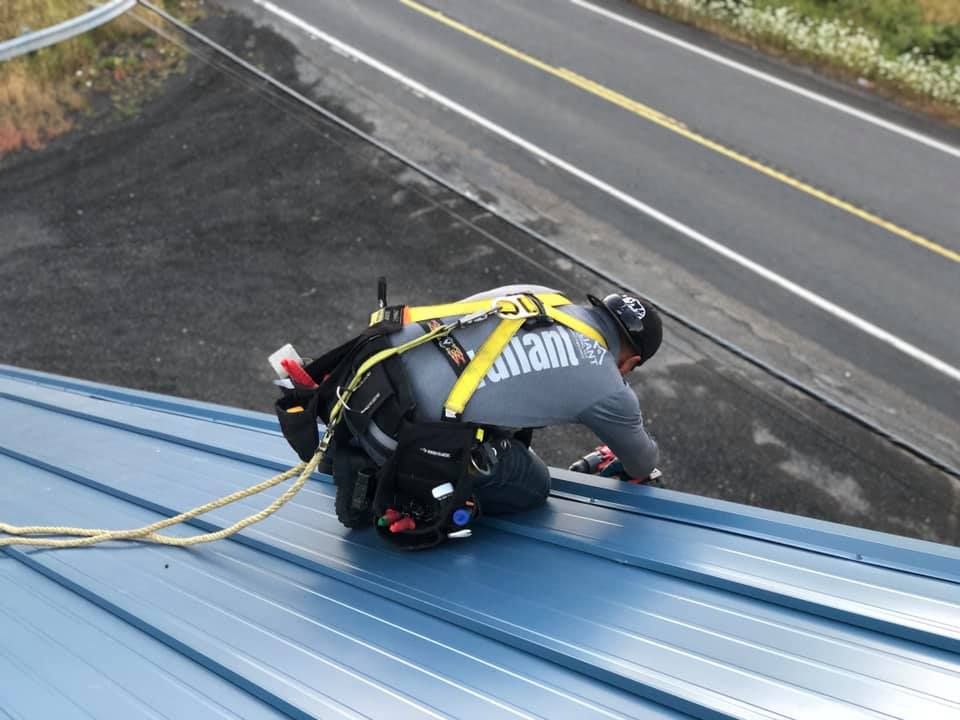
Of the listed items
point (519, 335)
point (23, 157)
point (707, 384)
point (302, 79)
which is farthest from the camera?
point (302, 79)

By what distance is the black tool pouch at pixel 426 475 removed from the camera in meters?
3.38

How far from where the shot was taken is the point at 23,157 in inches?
445

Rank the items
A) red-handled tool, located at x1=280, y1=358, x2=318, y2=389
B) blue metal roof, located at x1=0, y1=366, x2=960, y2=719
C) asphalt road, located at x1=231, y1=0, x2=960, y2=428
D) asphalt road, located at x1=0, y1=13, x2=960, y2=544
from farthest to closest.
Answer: asphalt road, located at x1=231, y1=0, x2=960, y2=428 < asphalt road, located at x1=0, y1=13, x2=960, y2=544 < red-handled tool, located at x1=280, y1=358, x2=318, y2=389 < blue metal roof, located at x1=0, y1=366, x2=960, y2=719

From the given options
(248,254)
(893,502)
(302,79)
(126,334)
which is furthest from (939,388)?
(302,79)

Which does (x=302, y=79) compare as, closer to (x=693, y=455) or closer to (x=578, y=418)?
(x=693, y=455)

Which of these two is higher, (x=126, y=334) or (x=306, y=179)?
(x=306, y=179)

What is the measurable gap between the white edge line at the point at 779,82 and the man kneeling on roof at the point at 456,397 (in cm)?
929

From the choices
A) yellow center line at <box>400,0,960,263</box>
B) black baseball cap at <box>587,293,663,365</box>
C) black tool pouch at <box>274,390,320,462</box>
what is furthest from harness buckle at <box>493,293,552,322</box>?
yellow center line at <box>400,0,960,263</box>

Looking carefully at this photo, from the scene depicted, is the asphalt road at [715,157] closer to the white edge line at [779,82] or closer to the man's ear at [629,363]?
the white edge line at [779,82]

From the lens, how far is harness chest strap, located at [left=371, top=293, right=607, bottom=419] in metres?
3.42

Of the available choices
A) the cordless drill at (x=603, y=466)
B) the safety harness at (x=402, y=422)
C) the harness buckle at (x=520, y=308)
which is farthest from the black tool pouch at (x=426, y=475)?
the cordless drill at (x=603, y=466)

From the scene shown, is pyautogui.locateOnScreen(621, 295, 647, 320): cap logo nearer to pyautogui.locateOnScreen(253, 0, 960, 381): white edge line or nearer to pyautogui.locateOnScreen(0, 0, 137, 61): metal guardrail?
pyautogui.locateOnScreen(253, 0, 960, 381): white edge line

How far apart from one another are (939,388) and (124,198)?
896 centimetres

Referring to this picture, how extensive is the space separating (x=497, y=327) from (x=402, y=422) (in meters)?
0.54
